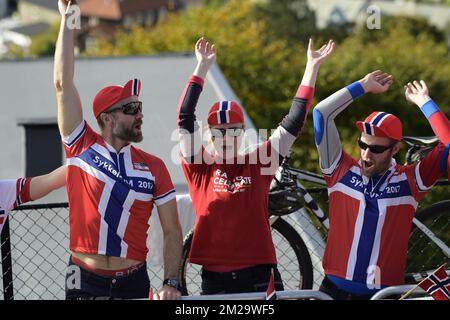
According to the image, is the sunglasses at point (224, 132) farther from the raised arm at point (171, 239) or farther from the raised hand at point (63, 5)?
the raised hand at point (63, 5)

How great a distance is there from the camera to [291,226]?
6.29 m

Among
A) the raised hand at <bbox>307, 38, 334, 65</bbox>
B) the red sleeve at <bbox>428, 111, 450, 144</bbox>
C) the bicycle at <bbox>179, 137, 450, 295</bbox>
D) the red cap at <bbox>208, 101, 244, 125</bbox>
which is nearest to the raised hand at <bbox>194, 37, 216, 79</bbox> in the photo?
the red cap at <bbox>208, 101, 244, 125</bbox>

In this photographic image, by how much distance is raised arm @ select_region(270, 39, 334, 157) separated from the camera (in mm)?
5246

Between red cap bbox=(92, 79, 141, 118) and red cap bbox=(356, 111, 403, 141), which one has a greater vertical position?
red cap bbox=(92, 79, 141, 118)

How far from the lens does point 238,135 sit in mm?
5285

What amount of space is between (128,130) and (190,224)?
1.48 meters

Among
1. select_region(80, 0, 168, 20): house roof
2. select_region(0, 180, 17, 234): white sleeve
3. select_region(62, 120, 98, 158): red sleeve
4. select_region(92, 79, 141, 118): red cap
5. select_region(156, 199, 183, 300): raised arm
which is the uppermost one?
select_region(80, 0, 168, 20): house roof

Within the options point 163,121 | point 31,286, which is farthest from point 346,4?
point 31,286

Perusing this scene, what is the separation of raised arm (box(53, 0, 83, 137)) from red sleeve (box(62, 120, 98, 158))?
1.0 inches

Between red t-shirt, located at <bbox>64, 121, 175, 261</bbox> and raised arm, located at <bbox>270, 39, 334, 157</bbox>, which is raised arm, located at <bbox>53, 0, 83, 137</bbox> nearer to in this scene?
red t-shirt, located at <bbox>64, 121, 175, 261</bbox>

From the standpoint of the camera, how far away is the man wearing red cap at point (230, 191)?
522 centimetres

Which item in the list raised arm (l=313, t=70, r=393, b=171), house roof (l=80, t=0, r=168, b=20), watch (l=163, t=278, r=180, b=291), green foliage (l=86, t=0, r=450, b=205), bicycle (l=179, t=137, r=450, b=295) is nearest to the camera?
watch (l=163, t=278, r=180, b=291)
